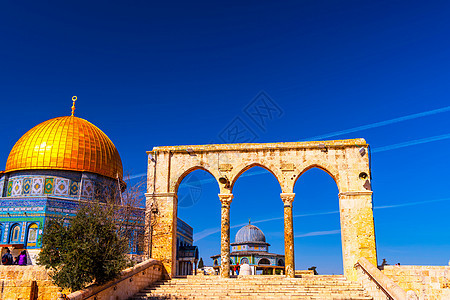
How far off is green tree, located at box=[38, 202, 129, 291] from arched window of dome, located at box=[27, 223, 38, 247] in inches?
668

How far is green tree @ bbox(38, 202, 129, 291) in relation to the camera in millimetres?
11250

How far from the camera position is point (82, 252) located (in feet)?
37.5

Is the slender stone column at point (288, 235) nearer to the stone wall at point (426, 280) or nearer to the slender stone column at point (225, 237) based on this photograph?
the slender stone column at point (225, 237)

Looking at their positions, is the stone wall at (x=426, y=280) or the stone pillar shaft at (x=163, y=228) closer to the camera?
the stone wall at (x=426, y=280)

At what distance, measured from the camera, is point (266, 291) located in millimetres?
13500

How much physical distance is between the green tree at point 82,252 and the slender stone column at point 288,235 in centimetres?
678

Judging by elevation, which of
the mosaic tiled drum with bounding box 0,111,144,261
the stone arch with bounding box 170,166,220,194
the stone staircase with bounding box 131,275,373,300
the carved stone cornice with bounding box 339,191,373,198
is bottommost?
the stone staircase with bounding box 131,275,373,300

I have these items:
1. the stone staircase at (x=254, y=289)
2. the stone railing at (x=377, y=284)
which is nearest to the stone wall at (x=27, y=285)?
the stone staircase at (x=254, y=289)

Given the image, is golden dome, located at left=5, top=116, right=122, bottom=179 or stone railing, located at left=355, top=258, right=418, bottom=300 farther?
golden dome, located at left=5, top=116, right=122, bottom=179

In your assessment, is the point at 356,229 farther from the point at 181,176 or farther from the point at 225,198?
the point at 181,176

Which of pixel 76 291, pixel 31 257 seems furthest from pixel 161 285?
pixel 31 257

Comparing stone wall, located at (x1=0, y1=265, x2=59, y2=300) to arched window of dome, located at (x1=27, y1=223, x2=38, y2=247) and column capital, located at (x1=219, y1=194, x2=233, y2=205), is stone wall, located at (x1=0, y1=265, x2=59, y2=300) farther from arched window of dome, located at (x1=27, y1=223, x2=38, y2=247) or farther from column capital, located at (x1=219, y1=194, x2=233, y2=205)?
arched window of dome, located at (x1=27, y1=223, x2=38, y2=247)

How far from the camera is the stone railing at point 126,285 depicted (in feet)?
35.0

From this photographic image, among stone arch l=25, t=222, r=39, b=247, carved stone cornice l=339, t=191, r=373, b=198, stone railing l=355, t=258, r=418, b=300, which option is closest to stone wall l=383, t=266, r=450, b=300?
stone railing l=355, t=258, r=418, b=300
